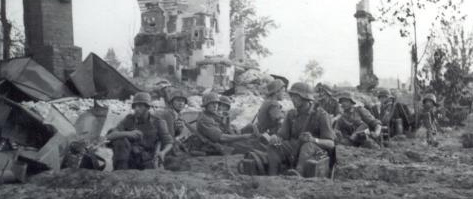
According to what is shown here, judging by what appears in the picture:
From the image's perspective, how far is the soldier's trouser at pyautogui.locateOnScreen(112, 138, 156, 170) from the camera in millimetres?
7160

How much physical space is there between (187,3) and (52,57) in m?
17.4

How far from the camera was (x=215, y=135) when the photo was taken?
874 centimetres

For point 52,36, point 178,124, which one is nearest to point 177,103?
point 178,124

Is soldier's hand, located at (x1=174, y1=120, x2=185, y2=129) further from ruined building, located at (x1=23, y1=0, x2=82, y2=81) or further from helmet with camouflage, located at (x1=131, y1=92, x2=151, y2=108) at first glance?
ruined building, located at (x1=23, y1=0, x2=82, y2=81)

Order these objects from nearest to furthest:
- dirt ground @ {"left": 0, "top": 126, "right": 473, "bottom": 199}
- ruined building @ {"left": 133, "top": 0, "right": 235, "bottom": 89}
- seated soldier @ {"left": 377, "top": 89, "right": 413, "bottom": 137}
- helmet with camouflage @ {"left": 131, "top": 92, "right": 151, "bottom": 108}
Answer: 1. dirt ground @ {"left": 0, "top": 126, "right": 473, "bottom": 199}
2. helmet with camouflage @ {"left": 131, "top": 92, "right": 151, "bottom": 108}
3. seated soldier @ {"left": 377, "top": 89, "right": 413, "bottom": 137}
4. ruined building @ {"left": 133, "top": 0, "right": 235, "bottom": 89}

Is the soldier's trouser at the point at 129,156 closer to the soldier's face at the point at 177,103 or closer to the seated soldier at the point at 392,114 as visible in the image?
the soldier's face at the point at 177,103

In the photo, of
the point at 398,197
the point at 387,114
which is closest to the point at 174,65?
the point at 387,114

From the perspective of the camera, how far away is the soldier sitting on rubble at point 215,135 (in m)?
8.71

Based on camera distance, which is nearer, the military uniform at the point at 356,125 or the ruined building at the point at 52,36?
the military uniform at the point at 356,125

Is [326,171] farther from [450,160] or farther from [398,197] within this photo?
[450,160]

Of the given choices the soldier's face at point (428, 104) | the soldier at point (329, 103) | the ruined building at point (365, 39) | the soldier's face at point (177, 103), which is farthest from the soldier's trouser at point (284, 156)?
the ruined building at point (365, 39)

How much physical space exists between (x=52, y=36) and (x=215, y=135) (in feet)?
28.1

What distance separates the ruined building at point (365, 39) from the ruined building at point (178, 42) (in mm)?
6795

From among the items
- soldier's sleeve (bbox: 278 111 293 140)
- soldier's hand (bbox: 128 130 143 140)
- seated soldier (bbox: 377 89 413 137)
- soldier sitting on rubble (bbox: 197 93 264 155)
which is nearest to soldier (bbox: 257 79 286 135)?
soldier sitting on rubble (bbox: 197 93 264 155)
